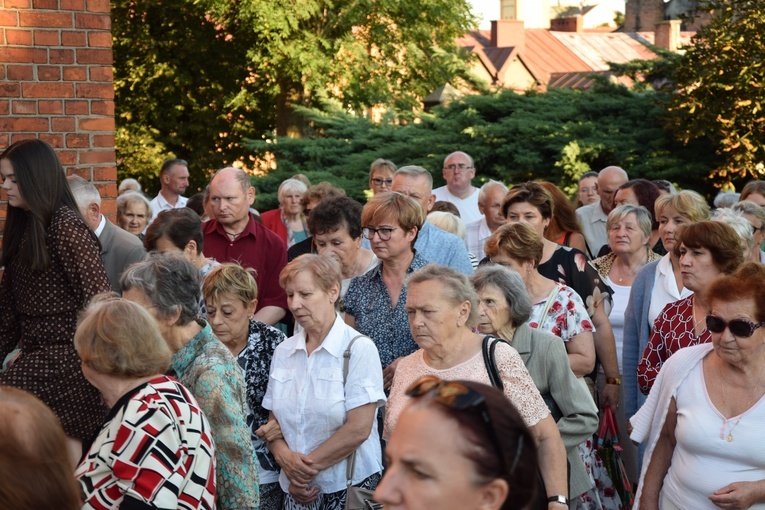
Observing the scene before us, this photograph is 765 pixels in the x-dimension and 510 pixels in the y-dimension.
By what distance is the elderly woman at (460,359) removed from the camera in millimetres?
4418

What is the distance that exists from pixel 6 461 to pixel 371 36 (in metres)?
27.8

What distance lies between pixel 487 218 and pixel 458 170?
1.58 metres

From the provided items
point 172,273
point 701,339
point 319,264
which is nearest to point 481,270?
point 319,264

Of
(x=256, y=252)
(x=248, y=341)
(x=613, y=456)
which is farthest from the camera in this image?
(x=256, y=252)

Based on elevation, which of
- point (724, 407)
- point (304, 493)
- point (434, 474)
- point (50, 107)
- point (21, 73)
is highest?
point (21, 73)

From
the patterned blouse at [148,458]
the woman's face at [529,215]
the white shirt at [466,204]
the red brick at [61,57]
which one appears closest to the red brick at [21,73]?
the red brick at [61,57]

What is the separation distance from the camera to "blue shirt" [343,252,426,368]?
573 cm

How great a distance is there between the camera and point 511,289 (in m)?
5.13

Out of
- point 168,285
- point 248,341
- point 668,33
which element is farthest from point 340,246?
point 668,33

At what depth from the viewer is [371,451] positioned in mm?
5121

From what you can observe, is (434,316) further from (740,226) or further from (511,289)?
(740,226)

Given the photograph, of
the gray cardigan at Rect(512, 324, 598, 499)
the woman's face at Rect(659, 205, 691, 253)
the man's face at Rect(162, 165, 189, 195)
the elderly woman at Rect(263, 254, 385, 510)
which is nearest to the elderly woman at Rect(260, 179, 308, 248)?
the man's face at Rect(162, 165, 189, 195)

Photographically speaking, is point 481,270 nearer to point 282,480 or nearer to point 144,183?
point 282,480

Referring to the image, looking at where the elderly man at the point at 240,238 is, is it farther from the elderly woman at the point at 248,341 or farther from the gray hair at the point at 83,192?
the elderly woman at the point at 248,341
